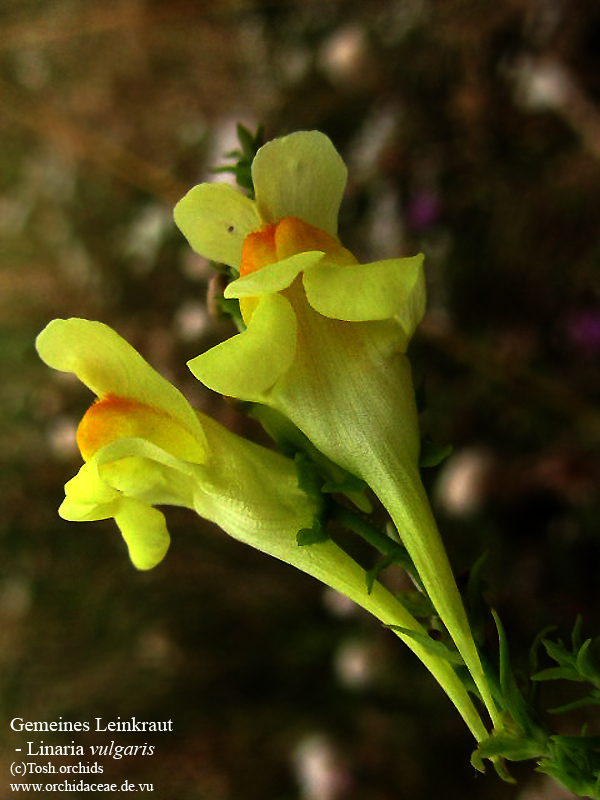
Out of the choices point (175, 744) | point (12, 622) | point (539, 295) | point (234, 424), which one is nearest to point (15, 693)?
point (12, 622)

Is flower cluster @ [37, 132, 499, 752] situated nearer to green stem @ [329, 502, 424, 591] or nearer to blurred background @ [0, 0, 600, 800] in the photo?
green stem @ [329, 502, 424, 591]

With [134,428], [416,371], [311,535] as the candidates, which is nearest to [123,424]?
[134,428]

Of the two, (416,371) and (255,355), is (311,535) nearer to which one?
(255,355)

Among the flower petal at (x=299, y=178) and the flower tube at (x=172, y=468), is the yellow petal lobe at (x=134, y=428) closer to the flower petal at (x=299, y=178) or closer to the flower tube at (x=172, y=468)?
the flower tube at (x=172, y=468)

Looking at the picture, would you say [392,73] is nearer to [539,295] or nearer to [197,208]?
[539,295]

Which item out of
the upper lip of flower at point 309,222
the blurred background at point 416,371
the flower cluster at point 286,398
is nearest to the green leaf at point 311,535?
the flower cluster at point 286,398
